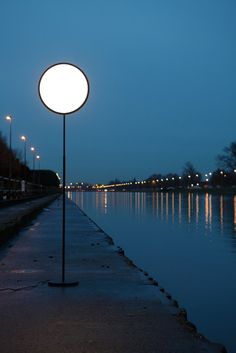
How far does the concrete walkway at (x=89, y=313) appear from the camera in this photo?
5.70m

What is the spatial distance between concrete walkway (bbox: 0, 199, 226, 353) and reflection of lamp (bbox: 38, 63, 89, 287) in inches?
40.7

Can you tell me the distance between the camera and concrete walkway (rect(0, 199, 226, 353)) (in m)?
5.70

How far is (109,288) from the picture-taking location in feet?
29.8

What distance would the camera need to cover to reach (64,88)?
9.48 m

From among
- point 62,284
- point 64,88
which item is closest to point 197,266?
point 62,284

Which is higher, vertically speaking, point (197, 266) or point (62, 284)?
point (62, 284)

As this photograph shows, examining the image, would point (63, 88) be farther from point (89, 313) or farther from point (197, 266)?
point (197, 266)

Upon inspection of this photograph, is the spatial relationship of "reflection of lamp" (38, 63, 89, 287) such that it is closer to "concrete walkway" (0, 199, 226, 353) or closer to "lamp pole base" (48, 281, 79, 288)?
"lamp pole base" (48, 281, 79, 288)

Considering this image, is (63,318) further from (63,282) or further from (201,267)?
(201,267)

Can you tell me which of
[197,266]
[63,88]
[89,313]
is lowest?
[197,266]

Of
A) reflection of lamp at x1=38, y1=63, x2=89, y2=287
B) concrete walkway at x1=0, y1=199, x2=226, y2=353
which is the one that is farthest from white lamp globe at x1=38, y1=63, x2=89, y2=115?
concrete walkway at x1=0, y1=199, x2=226, y2=353

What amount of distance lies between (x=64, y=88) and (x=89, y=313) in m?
3.95

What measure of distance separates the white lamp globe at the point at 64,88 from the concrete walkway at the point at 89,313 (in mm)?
2902

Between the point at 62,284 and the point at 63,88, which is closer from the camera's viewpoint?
the point at 62,284
